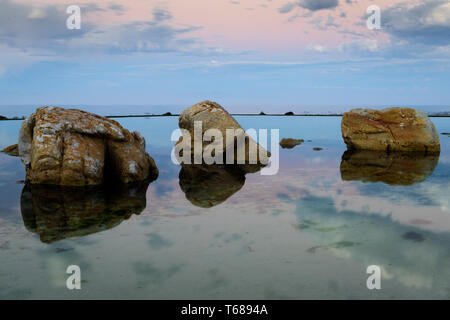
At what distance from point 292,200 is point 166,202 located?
13.2ft

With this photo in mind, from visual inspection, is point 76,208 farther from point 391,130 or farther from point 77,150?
point 391,130

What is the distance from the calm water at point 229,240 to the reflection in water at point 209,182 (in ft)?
0.35

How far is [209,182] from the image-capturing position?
15016 mm

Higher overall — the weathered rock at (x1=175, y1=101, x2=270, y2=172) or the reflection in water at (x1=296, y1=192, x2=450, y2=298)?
the weathered rock at (x1=175, y1=101, x2=270, y2=172)

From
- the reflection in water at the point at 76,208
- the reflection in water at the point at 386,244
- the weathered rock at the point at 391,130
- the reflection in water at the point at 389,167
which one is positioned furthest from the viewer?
the weathered rock at the point at 391,130

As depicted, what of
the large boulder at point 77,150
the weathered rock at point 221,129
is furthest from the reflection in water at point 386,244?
the weathered rock at point 221,129

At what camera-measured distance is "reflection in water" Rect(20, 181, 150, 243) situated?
8719 millimetres

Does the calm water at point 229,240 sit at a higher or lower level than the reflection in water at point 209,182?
lower

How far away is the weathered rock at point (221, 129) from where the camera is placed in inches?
809

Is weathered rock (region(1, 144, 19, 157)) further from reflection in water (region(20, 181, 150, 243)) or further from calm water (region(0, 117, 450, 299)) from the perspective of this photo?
reflection in water (region(20, 181, 150, 243))

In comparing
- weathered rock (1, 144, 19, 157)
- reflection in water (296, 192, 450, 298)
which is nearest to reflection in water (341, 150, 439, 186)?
reflection in water (296, 192, 450, 298)

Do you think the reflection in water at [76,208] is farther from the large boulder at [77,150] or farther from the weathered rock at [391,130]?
the weathered rock at [391,130]

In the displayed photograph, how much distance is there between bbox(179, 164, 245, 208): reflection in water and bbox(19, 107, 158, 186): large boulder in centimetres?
218

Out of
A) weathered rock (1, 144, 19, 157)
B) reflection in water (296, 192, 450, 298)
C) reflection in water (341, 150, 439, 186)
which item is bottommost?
reflection in water (296, 192, 450, 298)
